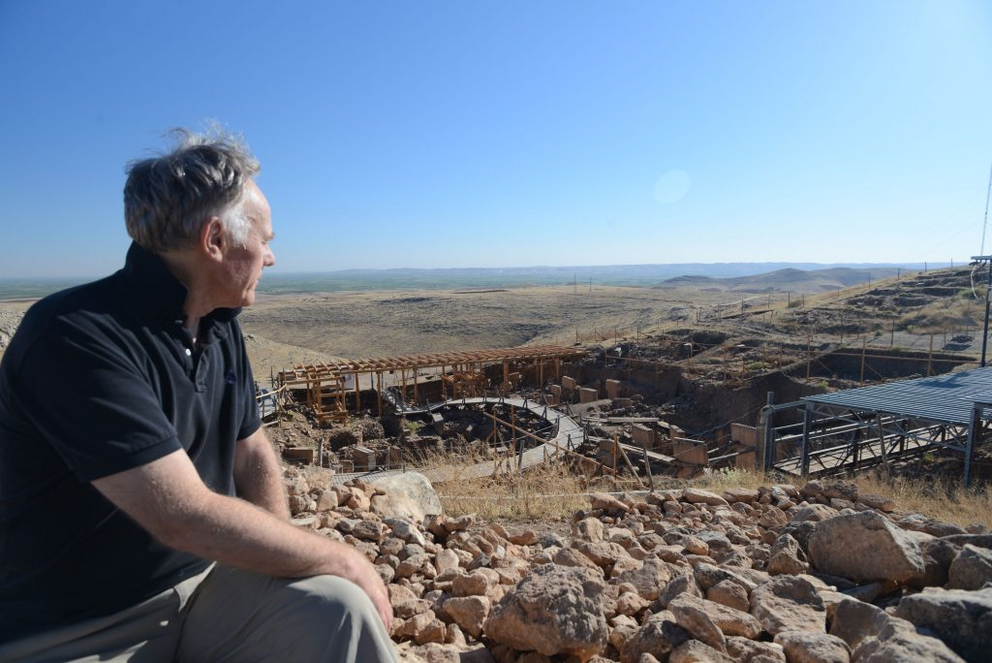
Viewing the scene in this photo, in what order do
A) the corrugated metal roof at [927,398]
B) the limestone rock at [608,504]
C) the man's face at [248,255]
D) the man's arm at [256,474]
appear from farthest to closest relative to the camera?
the corrugated metal roof at [927,398] < the limestone rock at [608,504] < the man's arm at [256,474] < the man's face at [248,255]

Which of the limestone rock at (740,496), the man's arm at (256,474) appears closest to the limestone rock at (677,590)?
the man's arm at (256,474)

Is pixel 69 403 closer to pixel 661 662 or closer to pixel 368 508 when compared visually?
pixel 661 662

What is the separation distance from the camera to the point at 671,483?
26.6ft

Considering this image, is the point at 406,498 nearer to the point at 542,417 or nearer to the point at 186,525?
the point at 186,525

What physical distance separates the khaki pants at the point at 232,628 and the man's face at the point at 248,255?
857 millimetres

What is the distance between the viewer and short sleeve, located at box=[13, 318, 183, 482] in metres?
1.48

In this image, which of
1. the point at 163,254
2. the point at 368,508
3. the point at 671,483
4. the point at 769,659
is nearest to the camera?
the point at 163,254

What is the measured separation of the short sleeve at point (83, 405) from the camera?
1477mm

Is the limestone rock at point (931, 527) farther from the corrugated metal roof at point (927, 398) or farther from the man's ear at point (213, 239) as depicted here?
the corrugated metal roof at point (927, 398)

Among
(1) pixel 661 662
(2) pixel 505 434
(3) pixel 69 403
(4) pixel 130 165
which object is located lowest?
(2) pixel 505 434

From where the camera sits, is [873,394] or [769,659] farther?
[873,394]

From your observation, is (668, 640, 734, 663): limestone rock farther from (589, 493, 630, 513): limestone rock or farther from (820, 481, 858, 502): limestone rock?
(820, 481, 858, 502): limestone rock

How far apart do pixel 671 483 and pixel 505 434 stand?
1241cm

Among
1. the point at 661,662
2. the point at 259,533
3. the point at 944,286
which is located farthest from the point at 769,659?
the point at 944,286
